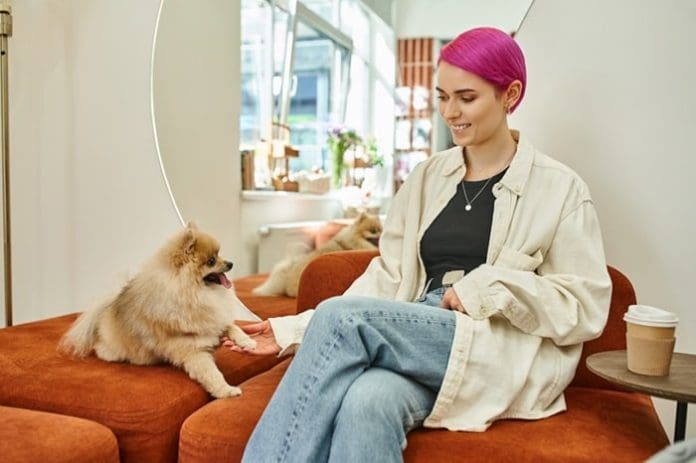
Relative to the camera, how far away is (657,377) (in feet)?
3.91

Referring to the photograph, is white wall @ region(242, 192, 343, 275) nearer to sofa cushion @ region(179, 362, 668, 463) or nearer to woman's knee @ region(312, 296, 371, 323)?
sofa cushion @ region(179, 362, 668, 463)

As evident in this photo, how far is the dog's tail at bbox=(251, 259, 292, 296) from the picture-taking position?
2.35 meters

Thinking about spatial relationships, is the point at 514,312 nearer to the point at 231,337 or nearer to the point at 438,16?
the point at 231,337

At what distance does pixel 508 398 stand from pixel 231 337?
29.2 inches

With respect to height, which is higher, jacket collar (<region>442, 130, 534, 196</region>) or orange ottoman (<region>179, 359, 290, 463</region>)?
jacket collar (<region>442, 130, 534, 196</region>)

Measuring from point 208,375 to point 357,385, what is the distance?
524mm

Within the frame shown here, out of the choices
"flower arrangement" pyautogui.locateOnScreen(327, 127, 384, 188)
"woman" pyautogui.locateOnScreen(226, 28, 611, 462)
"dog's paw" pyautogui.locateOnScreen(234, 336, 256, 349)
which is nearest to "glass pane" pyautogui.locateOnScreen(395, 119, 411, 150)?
"flower arrangement" pyautogui.locateOnScreen(327, 127, 384, 188)

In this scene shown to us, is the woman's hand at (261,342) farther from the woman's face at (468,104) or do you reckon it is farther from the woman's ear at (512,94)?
the woman's ear at (512,94)

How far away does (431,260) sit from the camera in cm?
162

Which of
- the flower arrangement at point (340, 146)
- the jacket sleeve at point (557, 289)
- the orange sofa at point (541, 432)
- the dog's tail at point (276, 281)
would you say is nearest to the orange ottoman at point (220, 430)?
the orange sofa at point (541, 432)

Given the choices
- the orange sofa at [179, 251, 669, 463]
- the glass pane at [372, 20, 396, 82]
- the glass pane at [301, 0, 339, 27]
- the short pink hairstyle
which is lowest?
the orange sofa at [179, 251, 669, 463]

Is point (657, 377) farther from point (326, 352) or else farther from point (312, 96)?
point (312, 96)

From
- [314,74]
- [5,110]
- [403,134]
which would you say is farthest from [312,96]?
[5,110]

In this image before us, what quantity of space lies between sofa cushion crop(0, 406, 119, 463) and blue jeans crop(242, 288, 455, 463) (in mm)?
348
